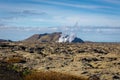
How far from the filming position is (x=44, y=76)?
2153 centimetres

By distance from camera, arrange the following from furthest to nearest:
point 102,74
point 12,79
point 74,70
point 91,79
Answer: point 74,70 → point 102,74 → point 91,79 → point 12,79

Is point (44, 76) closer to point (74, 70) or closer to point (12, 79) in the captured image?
point (12, 79)

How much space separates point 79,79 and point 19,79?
4.41 m

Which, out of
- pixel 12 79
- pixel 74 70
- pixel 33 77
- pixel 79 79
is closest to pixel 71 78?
pixel 79 79

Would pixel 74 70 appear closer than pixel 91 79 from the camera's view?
No

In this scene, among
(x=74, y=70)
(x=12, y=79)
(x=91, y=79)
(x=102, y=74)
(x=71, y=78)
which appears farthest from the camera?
(x=74, y=70)

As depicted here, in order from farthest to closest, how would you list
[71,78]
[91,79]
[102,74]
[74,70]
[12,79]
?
[74,70], [102,74], [91,79], [71,78], [12,79]

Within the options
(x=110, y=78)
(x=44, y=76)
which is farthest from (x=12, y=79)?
(x=110, y=78)

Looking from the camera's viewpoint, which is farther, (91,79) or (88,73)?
(88,73)

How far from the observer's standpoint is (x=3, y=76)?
2092cm

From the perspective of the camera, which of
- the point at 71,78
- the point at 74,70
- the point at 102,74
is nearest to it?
the point at 71,78

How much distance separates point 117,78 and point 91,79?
2.86 meters

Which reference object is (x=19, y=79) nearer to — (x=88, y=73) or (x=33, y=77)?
(x=33, y=77)

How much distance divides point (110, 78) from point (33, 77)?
27.6 feet
